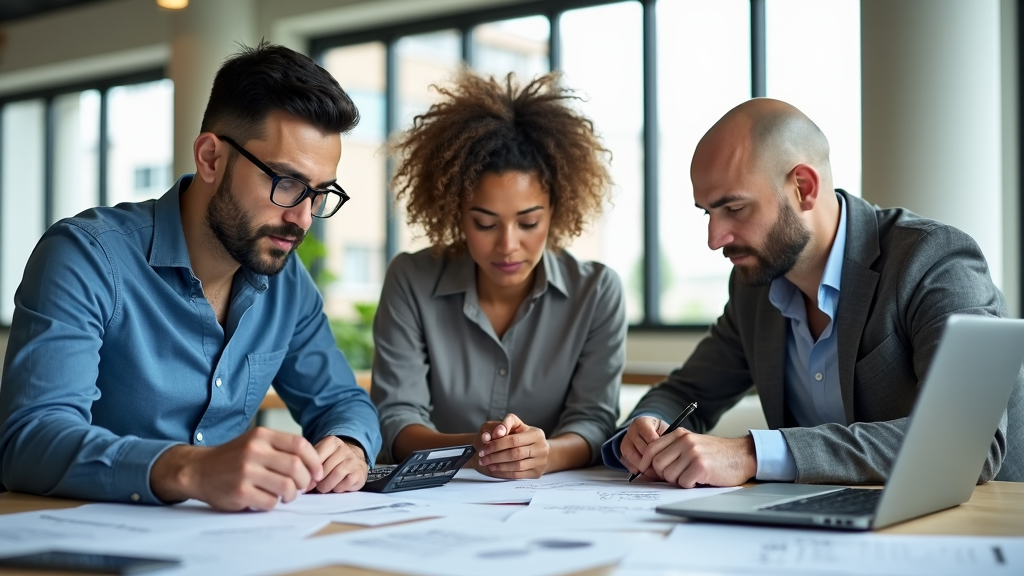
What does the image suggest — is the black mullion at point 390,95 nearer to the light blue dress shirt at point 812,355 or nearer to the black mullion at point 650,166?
the black mullion at point 650,166

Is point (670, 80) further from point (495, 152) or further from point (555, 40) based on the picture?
point (495, 152)

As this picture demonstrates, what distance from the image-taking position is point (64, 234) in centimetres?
171

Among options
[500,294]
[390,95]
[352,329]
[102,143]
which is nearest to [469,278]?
[500,294]

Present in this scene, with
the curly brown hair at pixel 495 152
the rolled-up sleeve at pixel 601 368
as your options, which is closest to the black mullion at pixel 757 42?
the curly brown hair at pixel 495 152

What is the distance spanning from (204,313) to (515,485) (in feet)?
2.26

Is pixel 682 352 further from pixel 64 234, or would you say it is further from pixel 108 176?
pixel 108 176

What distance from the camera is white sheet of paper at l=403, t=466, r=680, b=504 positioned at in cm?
149

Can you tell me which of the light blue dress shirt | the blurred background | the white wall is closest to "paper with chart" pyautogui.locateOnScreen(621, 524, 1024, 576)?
the light blue dress shirt

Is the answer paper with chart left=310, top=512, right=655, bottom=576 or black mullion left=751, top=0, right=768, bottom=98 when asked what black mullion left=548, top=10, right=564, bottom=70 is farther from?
paper with chart left=310, top=512, right=655, bottom=576

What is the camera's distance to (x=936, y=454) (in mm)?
1252

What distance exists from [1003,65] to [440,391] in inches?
153

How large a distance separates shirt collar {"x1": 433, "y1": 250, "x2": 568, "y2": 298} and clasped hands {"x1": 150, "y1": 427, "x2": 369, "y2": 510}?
107cm

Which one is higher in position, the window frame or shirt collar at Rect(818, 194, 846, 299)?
the window frame

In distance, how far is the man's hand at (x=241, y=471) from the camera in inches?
50.6
